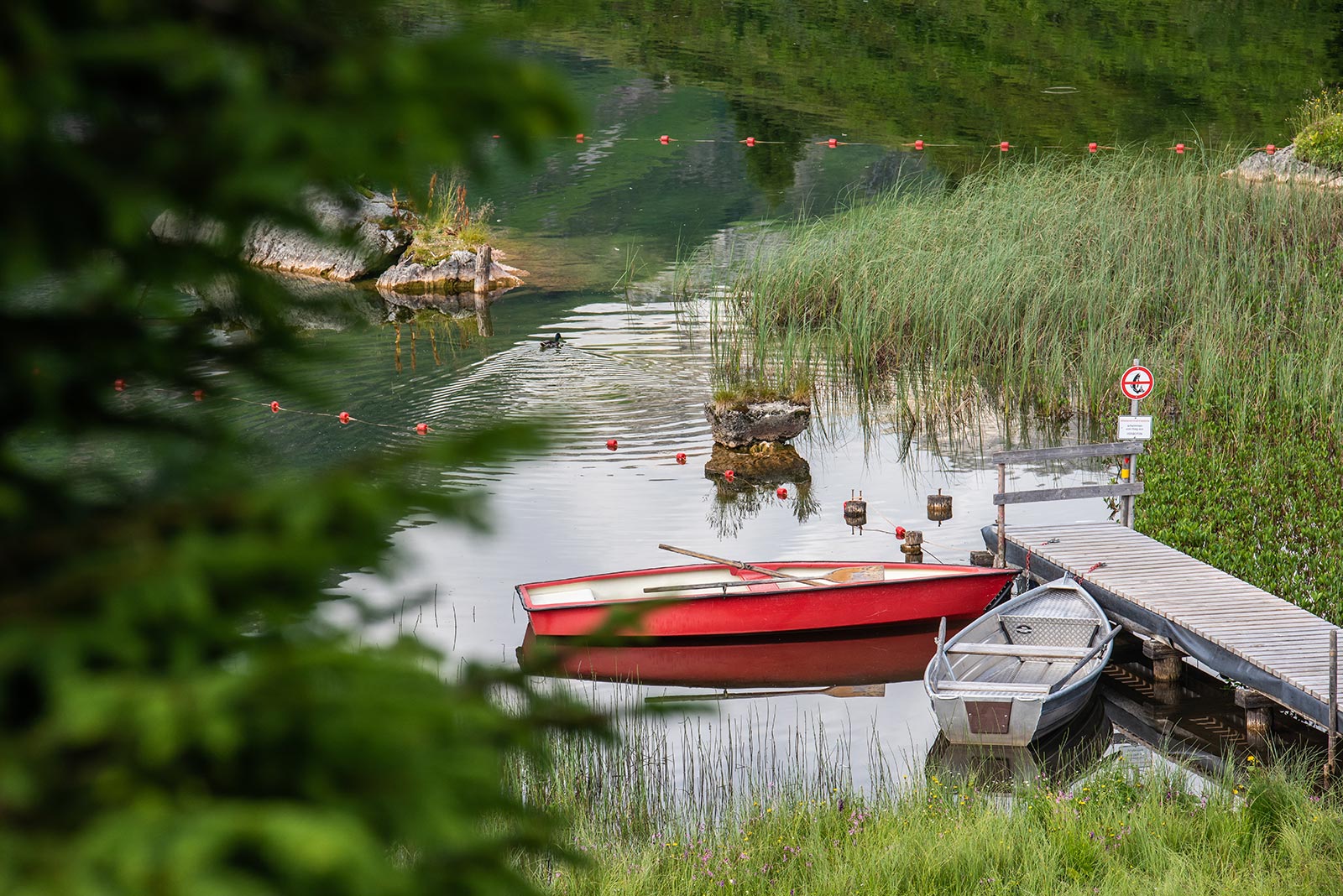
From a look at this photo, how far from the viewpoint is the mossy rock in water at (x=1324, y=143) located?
76.7 ft

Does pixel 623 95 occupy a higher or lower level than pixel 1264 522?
higher

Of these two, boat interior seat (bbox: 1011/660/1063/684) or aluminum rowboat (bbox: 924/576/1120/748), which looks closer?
aluminum rowboat (bbox: 924/576/1120/748)

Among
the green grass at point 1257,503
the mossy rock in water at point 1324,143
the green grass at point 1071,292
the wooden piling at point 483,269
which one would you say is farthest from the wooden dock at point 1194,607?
the wooden piling at point 483,269

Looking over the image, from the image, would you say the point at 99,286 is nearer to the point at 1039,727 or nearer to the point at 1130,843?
the point at 1130,843

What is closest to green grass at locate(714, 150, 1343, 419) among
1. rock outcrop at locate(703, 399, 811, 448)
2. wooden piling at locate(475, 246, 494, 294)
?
rock outcrop at locate(703, 399, 811, 448)

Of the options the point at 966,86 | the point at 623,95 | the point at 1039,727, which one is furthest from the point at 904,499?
the point at 623,95

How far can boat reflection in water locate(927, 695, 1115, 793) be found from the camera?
9188mm

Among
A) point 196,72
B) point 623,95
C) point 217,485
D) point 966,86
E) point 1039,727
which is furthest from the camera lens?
point 623,95

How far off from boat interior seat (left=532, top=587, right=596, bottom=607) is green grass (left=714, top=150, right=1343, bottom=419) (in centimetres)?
596

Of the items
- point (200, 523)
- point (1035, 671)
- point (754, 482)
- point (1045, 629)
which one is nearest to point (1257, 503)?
point (1045, 629)

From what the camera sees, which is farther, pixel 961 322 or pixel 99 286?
pixel 961 322

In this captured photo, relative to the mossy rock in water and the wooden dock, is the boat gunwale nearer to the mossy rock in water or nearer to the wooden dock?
the wooden dock

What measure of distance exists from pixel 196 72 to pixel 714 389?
53.2ft

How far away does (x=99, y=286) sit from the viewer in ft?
4.66
